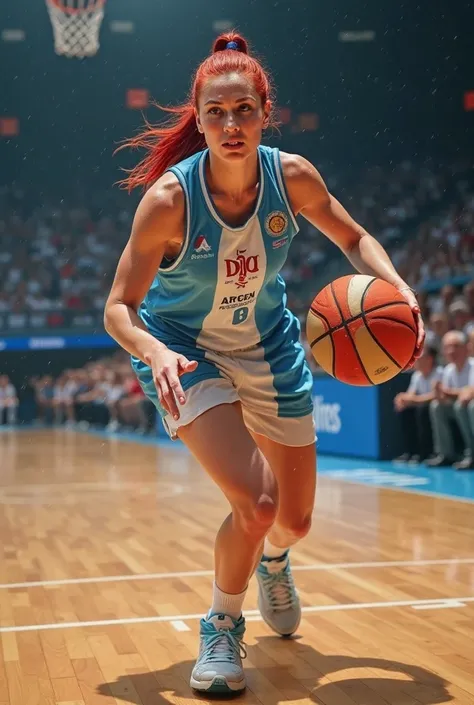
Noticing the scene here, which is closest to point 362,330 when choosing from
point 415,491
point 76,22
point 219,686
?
point 219,686

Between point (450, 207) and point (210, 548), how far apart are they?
1709cm

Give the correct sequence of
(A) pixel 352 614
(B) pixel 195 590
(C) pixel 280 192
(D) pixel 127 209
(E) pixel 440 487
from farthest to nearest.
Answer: (D) pixel 127 209 → (E) pixel 440 487 → (B) pixel 195 590 → (A) pixel 352 614 → (C) pixel 280 192

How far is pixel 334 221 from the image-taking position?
3.29m

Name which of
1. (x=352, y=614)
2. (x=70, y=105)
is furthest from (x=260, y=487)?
(x=70, y=105)

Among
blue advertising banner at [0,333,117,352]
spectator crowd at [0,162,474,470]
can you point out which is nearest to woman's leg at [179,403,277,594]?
spectator crowd at [0,162,474,470]

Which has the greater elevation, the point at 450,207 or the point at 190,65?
the point at 190,65

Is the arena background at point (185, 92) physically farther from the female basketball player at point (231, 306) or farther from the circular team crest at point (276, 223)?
the circular team crest at point (276, 223)

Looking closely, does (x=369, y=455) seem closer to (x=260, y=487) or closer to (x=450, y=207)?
(x=260, y=487)

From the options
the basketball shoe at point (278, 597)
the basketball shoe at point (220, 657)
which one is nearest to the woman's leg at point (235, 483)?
the basketball shoe at point (220, 657)

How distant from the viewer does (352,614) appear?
379 centimetres

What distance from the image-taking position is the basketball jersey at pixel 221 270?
3.03 metres

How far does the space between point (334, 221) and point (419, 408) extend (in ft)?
23.8

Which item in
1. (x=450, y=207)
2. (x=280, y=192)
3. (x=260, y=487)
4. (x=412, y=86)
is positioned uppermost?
(x=412, y=86)

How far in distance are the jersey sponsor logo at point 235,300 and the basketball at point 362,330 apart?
27 cm
